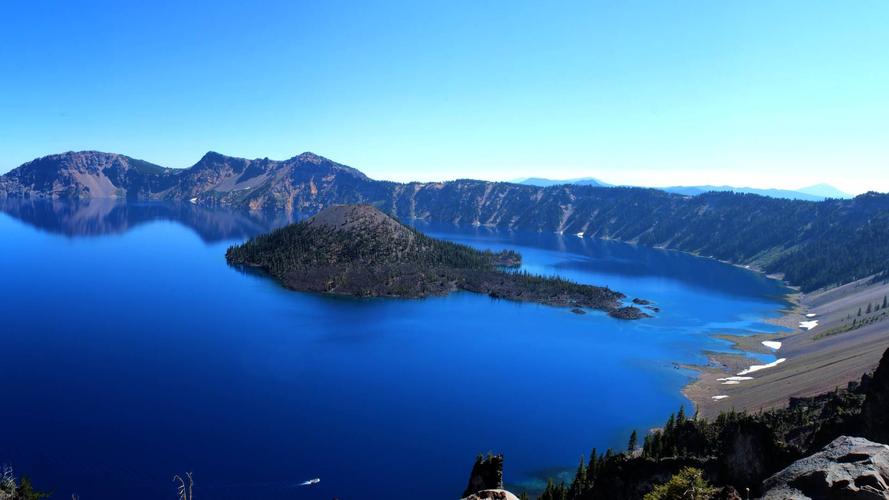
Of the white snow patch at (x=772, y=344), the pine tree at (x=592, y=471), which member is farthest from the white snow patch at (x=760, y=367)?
the pine tree at (x=592, y=471)

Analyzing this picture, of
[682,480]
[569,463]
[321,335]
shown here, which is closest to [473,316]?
[321,335]

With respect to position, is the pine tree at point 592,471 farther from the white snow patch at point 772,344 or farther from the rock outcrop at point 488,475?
the white snow patch at point 772,344

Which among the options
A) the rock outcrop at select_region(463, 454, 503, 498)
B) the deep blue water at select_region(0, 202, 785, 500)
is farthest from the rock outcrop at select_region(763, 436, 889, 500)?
the deep blue water at select_region(0, 202, 785, 500)

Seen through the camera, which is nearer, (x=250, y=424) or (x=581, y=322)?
(x=250, y=424)

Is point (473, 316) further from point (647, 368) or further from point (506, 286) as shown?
point (647, 368)

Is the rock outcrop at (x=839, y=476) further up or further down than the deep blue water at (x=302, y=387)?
further up

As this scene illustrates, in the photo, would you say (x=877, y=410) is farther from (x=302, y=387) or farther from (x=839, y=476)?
(x=302, y=387)
